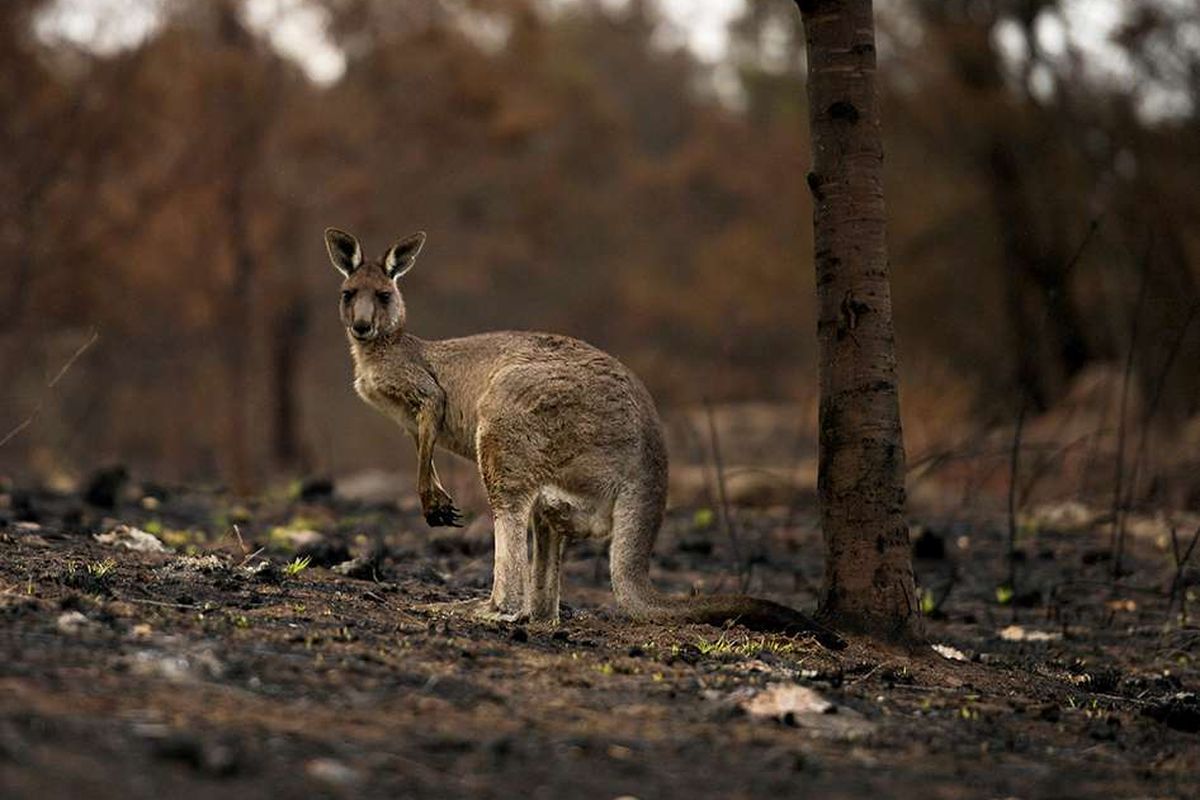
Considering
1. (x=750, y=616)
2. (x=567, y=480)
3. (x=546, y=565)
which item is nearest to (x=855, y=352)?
(x=750, y=616)

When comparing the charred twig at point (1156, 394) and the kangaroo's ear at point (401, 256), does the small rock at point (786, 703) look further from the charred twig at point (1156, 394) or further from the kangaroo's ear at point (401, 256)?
the kangaroo's ear at point (401, 256)

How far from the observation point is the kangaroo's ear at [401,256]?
718 centimetres

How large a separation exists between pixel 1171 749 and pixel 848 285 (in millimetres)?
2209

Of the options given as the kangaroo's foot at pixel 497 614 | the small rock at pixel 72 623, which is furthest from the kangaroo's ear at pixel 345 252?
the small rock at pixel 72 623

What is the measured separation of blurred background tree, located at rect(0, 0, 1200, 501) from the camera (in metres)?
16.2

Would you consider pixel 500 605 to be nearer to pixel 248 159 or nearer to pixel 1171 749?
pixel 1171 749

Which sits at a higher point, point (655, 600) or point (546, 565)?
point (546, 565)

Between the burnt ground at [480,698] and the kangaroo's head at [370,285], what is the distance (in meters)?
1.18

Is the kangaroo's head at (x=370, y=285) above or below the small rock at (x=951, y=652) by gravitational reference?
above

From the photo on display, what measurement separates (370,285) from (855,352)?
2.31 m

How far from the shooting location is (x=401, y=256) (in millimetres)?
7254

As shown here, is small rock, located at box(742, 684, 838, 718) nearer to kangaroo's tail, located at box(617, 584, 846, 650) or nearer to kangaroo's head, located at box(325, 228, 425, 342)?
kangaroo's tail, located at box(617, 584, 846, 650)

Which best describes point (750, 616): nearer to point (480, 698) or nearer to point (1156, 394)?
point (480, 698)

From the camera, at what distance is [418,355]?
7090mm
